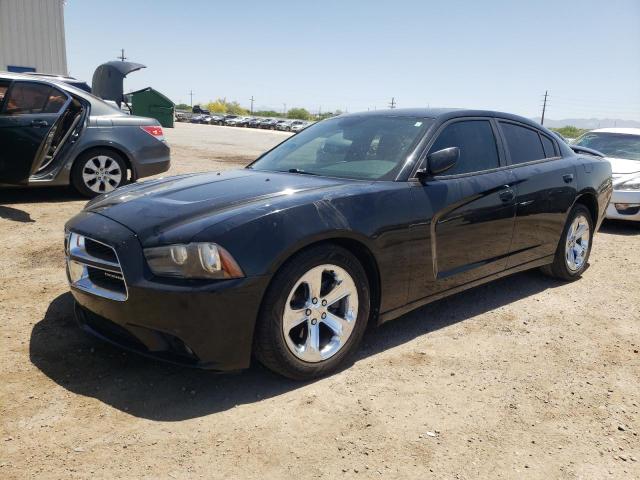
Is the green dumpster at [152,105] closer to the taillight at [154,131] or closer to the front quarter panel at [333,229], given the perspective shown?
the taillight at [154,131]

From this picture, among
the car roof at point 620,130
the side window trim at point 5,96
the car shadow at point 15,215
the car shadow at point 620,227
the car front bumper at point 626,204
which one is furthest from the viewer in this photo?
the car roof at point 620,130

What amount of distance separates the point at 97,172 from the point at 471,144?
204 inches

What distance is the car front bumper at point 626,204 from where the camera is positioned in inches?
291

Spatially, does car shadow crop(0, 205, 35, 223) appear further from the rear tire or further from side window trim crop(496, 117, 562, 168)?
the rear tire

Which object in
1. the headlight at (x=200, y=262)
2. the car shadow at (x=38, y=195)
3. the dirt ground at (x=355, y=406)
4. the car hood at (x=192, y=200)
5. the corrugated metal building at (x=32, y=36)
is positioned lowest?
the dirt ground at (x=355, y=406)

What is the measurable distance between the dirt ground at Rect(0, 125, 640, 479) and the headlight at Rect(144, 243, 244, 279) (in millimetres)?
687

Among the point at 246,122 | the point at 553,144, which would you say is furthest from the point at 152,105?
the point at 246,122

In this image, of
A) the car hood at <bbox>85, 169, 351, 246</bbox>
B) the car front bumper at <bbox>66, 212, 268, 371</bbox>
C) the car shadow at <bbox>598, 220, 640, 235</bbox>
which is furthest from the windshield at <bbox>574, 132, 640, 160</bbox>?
the car front bumper at <bbox>66, 212, 268, 371</bbox>

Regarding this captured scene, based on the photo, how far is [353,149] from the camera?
3.85m

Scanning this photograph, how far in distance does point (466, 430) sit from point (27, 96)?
6.46m

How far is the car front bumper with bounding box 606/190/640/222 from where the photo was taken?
7379 mm

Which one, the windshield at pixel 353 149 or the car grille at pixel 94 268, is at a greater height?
the windshield at pixel 353 149

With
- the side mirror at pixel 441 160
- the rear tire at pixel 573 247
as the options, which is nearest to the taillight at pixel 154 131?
the side mirror at pixel 441 160

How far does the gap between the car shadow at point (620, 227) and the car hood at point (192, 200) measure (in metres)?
5.74
